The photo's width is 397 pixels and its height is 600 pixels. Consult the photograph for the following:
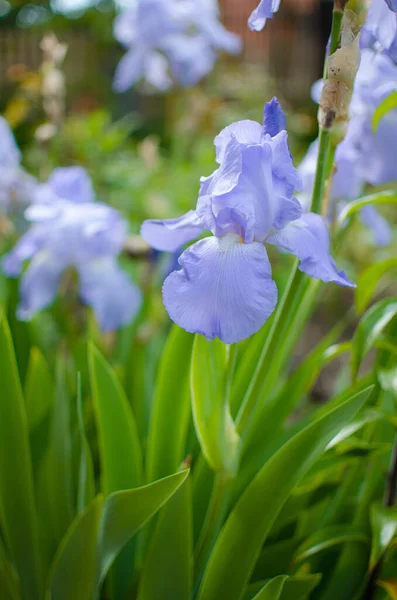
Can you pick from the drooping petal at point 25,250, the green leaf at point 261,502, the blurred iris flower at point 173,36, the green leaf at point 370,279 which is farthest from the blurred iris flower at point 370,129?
the blurred iris flower at point 173,36

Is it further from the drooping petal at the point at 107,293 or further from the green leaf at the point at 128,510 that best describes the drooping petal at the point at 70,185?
the green leaf at the point at 128,510

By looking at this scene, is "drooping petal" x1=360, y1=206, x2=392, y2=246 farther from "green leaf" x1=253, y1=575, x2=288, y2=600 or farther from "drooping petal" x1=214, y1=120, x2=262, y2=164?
"green leaf" x1=253, y1=575, x2=288, y2=600

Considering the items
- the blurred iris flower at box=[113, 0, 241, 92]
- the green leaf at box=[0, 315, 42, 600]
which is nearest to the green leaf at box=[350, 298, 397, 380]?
the green leaf at box=[0, 315, 42, 600]

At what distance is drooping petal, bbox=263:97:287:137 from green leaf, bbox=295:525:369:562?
50cm

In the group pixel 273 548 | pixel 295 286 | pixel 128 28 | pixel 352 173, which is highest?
pixel 128 28

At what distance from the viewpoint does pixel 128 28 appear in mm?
1562

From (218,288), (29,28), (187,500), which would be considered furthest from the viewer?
(29,28)

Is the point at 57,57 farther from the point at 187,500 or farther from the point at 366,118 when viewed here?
the point at 187,500

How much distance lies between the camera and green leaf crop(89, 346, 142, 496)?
762mm

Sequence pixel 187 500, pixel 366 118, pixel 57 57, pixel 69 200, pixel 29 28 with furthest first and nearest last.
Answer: pixel 29 28, pixel 57 57, pixel 69 200, pixel 366 118, pixel 187 500

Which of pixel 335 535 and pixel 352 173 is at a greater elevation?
pixel 352 173

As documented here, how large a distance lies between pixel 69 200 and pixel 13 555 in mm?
634

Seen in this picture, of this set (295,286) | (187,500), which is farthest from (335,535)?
(295,286)

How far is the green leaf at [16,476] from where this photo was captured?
2.29 feet
